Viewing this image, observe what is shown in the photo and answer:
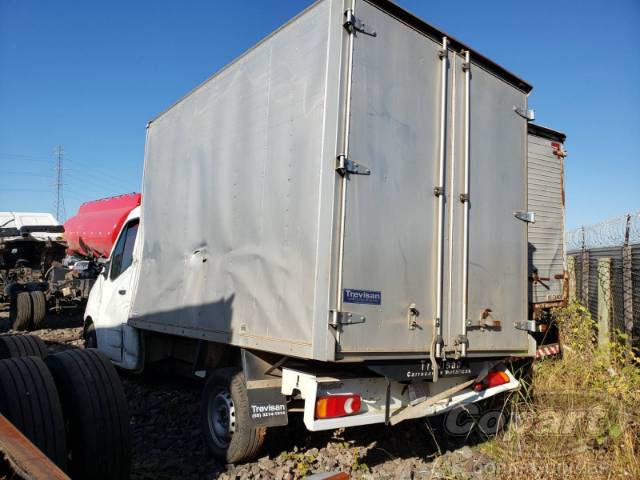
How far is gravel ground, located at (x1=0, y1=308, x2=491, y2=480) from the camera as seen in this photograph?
3963 millimetres

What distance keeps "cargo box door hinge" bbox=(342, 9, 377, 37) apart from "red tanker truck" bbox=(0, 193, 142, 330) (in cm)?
696

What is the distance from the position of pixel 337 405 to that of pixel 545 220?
4.64 meters

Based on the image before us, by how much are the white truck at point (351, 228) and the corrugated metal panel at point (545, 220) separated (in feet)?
6.35

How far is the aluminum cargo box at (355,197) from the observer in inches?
137

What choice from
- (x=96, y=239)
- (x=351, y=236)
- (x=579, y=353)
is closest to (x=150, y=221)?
(x=351, y=236)

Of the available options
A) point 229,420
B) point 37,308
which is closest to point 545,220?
point 229,420

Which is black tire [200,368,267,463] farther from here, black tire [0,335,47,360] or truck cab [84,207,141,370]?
truck cab [84,207,141,370]

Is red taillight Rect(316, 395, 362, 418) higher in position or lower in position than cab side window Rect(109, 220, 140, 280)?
lower

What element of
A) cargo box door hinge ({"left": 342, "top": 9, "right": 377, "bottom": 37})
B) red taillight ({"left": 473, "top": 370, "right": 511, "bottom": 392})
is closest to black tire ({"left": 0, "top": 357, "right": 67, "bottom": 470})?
cargo box door hinge ({"left": 342, "top": 9, "right": 377, "bottom": 37})

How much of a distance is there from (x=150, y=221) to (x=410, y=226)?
133 inches

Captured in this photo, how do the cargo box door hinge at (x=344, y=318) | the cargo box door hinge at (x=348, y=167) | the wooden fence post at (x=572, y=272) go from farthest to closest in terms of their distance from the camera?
the wooden fence post at (x=572, y=272) → the cargo box door hinge at (x=348, y=167) → the cargo box door hinge at (x=344, y=318)

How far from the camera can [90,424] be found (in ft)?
10.5

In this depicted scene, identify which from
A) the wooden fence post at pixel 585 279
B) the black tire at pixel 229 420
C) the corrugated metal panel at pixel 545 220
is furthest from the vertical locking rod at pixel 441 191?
the wooden fence post at pixel 585 279

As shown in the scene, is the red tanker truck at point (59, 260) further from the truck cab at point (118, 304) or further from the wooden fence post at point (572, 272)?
the wooden fence post at point (572, 272)
